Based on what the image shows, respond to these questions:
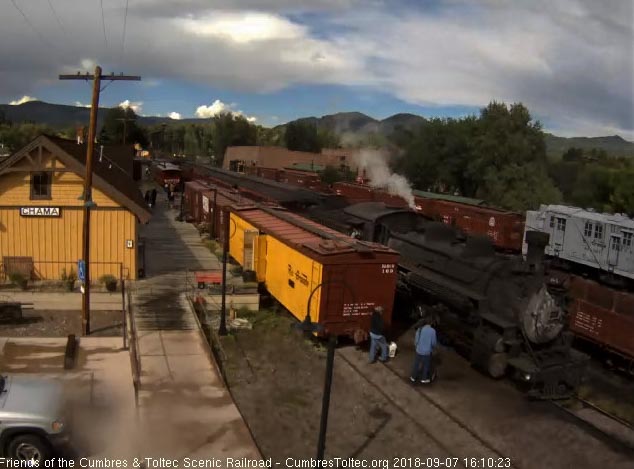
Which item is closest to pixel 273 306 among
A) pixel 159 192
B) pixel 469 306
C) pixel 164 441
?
pixel 469 306

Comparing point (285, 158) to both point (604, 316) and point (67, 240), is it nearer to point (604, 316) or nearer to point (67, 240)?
point (67, 240)

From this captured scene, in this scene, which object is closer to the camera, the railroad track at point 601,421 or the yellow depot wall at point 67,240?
the railroad track at point 601,421

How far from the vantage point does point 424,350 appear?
13.6m

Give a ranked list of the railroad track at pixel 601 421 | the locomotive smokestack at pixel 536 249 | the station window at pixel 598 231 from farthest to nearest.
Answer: the station window at pixel 598 231
the locomotive smokestack at pixel 536 249
the railroad track at pixel 601 421

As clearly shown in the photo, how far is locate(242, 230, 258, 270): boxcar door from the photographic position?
68.5ft

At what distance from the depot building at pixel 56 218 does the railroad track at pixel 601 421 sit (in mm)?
15396

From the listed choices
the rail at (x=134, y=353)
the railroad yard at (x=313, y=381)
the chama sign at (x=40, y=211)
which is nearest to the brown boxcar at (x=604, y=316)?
the railroad yard at (x=313, y=381)

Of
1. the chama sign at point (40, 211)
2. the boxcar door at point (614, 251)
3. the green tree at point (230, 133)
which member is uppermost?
the green tree at point (230, 133)

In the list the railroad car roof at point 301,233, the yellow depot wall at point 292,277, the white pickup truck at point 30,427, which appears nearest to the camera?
the white pickup truck at point 30,427

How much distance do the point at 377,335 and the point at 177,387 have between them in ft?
17.4

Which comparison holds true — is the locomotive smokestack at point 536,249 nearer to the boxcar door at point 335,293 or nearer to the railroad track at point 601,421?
the railroad track at point 601,421

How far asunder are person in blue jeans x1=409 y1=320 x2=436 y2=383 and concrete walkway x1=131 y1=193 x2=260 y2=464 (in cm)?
457

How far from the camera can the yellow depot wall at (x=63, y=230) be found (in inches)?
→ 809

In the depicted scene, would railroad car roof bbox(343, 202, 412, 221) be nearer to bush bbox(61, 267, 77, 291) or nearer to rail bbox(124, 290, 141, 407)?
rail bbox(124, 290, 141, 407)
